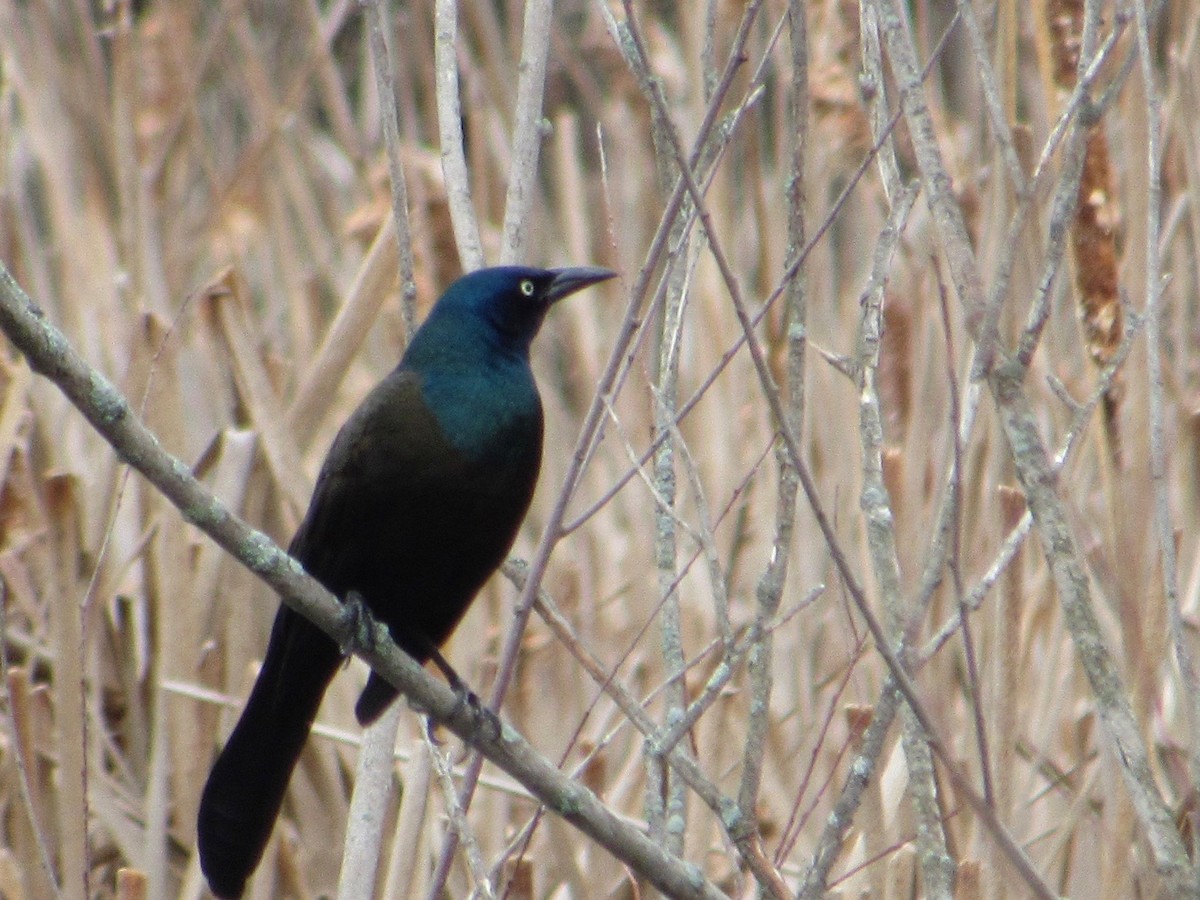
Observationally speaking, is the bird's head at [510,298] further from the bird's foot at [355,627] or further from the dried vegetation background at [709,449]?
the bird's foot at [355,627]

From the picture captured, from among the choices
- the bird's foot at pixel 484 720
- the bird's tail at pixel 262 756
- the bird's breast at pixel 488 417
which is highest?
the bird's breast at pixel 488 417

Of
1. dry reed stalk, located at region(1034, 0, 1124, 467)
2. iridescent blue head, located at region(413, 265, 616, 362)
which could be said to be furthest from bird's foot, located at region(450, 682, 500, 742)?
dry reed stalk, located at region(1034, 0, 1124, 467)

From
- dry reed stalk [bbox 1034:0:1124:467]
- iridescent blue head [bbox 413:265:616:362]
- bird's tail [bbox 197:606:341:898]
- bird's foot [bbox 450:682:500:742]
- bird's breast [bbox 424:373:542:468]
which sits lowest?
bird's tail [bbox 197:606:341:898]

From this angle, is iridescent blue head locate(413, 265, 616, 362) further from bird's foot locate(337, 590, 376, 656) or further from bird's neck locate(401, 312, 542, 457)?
bird's foot locate(337, 590, 376, 656)

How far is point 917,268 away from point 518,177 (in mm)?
1135

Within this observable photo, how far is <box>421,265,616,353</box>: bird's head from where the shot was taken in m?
2.71

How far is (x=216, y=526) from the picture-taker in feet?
5.10

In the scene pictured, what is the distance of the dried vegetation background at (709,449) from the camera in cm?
181

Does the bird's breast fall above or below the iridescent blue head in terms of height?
below

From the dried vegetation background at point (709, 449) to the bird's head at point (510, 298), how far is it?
0.21m

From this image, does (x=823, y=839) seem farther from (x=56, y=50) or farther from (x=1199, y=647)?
(x=56, y=50)

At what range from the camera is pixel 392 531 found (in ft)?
8.13

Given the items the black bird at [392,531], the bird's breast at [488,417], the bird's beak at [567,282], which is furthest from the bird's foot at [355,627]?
the bird's beak at [567,282]

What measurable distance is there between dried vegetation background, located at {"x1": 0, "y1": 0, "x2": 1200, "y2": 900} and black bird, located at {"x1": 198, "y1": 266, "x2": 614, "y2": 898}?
0.21 m
